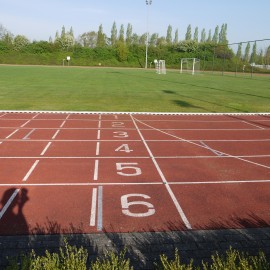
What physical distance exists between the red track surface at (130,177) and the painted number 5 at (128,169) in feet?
0.09

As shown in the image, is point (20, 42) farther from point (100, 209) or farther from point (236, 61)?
point (100, 209)

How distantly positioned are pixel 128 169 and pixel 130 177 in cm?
64

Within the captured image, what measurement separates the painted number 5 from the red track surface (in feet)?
0.09

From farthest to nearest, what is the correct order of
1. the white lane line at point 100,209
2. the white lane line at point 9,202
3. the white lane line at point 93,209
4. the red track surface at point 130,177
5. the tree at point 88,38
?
1. the tree at point 88,38
2. the white lane line at point 9,202
3. the red track surface at point 130,177
4. the white lane line at point 93,209
5. the white lane line at point 100,209

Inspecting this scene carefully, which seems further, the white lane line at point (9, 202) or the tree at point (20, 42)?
the tree at point (20, 42)

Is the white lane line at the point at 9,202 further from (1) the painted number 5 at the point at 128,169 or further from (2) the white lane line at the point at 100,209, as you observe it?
(1) the painted number 5 at the point at 128,169

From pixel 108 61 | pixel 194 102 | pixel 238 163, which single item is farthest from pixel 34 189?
pixel 108 61

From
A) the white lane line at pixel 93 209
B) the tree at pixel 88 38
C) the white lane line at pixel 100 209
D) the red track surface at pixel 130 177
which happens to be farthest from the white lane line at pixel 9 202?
the tree at pixel 88 38

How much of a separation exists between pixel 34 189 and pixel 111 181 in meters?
1.87

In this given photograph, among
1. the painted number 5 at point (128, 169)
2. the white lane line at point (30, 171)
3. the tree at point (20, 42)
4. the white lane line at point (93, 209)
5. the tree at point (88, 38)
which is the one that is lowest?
the white lane line at point (93, 209)

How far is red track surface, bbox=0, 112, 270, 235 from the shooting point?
6.48 m

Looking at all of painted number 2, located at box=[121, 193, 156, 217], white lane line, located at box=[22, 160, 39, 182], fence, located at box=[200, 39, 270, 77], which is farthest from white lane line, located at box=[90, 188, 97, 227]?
fence, located at box=[200, 39, 270, 77]

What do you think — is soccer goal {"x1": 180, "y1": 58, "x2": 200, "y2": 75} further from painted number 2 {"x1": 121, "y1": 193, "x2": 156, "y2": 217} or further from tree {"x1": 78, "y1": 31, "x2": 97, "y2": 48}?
painted number 2 {"x1": 121, "y1": 193, "x2": 156, "y2": 217}

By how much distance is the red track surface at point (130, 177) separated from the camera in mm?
6477
